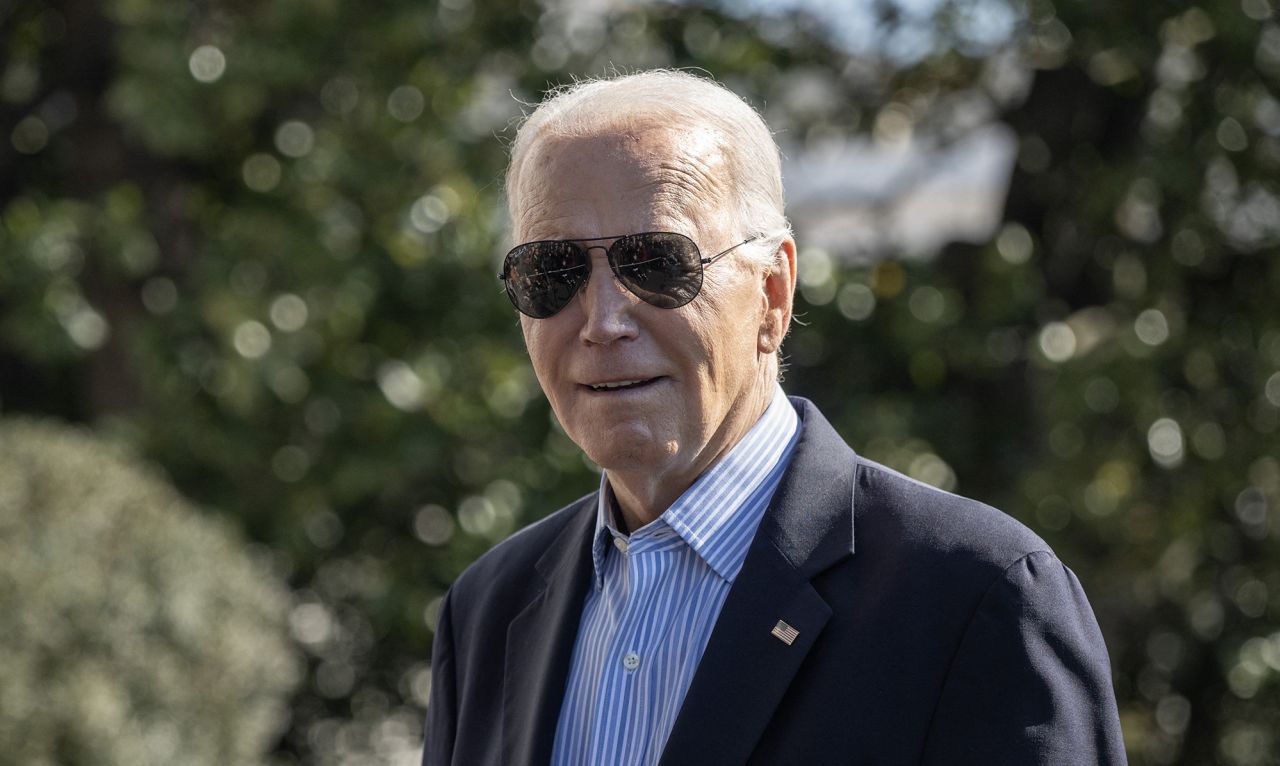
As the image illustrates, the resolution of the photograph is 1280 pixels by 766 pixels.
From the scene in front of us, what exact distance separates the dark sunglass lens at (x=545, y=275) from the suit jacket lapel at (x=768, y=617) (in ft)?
1.22

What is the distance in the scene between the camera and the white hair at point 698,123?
1.80 m

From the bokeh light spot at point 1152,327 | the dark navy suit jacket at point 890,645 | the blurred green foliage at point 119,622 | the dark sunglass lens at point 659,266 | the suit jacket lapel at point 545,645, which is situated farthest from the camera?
the bokeh light spot at point 1152,327

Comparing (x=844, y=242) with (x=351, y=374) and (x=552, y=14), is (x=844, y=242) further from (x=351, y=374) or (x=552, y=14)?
(x=351, y=374)

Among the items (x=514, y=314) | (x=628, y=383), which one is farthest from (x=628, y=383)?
(x=514, y=314)

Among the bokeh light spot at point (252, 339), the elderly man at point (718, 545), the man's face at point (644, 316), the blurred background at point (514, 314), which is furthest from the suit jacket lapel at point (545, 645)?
the bokeh light spot at point (252, 339)

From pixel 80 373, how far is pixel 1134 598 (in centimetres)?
450

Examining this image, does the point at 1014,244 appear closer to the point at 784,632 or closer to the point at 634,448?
the point at 634,448

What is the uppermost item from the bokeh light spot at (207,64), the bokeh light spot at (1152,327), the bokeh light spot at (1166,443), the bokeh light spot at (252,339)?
the bokeh light spot at (207,64)

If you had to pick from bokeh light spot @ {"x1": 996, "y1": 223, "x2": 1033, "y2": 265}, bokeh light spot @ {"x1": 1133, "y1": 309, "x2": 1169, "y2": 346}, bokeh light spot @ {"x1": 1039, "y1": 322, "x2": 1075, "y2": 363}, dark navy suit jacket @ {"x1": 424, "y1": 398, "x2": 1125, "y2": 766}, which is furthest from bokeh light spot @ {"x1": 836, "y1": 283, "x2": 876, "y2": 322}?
dark navy suit jacket @ {"x1": 424, "y1": 398, "x2": 1125, "y2": 766}

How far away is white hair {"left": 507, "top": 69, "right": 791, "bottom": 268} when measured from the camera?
5.92 ft

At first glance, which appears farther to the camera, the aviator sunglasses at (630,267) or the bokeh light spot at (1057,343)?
the bokeh light spot at (1057,343)

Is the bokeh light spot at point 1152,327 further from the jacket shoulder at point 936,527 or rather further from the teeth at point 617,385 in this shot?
the teeth at point 617,385

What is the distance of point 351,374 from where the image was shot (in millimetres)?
5484

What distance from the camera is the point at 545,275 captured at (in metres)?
1.84
